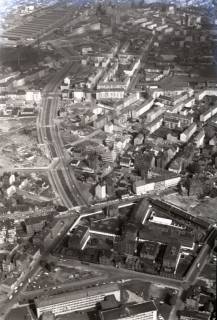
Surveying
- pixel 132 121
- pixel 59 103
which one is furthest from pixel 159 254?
pixel 59 103

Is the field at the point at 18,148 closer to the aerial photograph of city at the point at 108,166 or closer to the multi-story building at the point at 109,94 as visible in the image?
the aerial photograph of city at the point at 108,166

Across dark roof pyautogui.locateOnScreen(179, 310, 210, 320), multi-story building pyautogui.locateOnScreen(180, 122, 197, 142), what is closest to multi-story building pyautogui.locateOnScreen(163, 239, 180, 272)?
dark roof pyautogui.locateOnScreen(179, 310, 210, 320)

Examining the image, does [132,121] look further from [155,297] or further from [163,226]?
[155,297]

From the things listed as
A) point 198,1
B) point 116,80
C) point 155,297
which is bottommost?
point 155,297

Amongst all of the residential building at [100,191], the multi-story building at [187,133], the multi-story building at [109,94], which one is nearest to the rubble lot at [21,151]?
the residential building at [100,191]

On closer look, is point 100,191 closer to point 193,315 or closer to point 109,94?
point 193,315

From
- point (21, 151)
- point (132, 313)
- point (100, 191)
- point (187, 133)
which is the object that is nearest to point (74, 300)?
point (132, 313)
